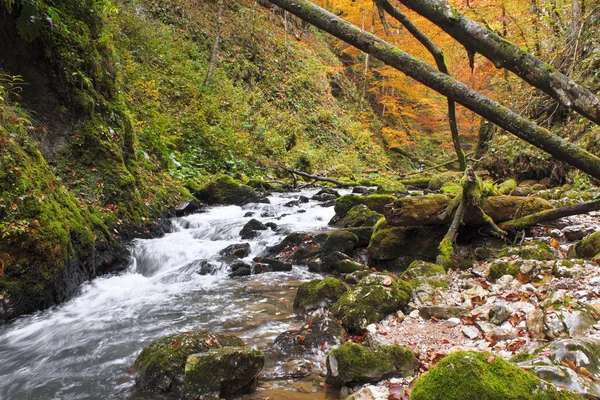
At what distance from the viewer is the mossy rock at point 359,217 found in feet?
29.3

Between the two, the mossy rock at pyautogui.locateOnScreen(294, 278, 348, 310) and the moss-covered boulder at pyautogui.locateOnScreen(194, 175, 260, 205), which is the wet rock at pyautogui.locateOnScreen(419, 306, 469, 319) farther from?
the moss-covered boulder at pyautogui.locateOnScreen(194, 175, 260, 205)

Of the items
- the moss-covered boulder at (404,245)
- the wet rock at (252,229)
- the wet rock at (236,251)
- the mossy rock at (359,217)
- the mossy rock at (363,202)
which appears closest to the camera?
the moss-covered boulder at (404,245)

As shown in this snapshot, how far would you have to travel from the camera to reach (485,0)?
13586 millimetres

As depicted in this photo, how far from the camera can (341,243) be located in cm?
774

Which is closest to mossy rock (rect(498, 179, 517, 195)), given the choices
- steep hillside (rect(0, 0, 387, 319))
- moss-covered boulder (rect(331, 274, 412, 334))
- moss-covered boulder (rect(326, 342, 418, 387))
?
moss-covered boulder (rect(331, 274, 412, 334))

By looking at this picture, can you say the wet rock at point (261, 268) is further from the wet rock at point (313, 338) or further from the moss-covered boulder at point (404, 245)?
the wet rock at point (313, 338)

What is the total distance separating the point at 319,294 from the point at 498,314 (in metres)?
2.32

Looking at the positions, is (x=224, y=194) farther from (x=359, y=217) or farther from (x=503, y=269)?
(x=503, y=269)

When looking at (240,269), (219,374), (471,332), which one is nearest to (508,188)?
(240,269)

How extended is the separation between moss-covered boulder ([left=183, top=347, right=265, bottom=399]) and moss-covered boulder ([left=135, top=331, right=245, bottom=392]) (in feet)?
0.67

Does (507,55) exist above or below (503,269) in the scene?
above

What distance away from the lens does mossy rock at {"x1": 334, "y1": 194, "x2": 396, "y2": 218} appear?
394 inches

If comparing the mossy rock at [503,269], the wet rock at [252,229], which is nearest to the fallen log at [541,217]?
the mossy rock at [503,269]

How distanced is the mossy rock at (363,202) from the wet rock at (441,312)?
5.62 m
